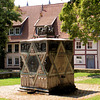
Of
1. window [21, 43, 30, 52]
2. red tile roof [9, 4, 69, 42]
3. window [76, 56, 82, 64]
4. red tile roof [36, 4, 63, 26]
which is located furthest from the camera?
red tile roof [9, 4, 69, 42]

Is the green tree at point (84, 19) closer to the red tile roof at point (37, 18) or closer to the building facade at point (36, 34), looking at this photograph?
the building facade at point (36, 34)

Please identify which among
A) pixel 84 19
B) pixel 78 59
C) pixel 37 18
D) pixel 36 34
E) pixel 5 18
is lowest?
pixel 78 59

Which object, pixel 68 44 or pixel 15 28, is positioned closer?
pixel 68 44

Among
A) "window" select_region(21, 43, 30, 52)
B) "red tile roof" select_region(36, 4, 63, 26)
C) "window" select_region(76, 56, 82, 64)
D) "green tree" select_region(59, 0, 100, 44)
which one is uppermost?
"red tile roof" select_region(36, 4, 63, 26)

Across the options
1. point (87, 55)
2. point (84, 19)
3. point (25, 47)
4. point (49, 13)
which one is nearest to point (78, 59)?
point (87, 55)

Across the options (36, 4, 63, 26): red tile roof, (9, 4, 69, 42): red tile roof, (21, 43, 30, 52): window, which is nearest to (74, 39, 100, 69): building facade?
(9, 4, 69, 42): red tile roof

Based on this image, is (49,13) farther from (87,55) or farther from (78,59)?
(87,55)

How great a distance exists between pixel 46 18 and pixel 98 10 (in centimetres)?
2011

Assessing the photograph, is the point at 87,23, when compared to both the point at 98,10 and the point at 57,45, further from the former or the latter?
the point at 57,45

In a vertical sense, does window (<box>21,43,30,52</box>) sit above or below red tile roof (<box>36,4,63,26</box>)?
below

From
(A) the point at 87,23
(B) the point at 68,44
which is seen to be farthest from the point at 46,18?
(B) the point at 68,44

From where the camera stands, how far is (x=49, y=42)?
12.6 meters

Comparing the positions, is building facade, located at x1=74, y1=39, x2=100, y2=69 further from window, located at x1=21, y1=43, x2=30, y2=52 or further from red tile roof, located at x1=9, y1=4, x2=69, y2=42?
window, located at x1=21, y1=43, x2=30, y2=52

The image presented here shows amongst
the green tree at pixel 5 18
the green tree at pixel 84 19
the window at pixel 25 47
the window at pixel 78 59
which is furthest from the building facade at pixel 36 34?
the window at pixel 25 47
